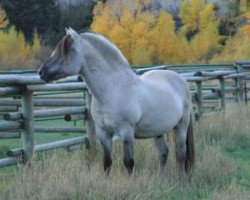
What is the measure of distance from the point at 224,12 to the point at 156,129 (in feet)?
226

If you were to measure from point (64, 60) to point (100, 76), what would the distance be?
0.43 metres

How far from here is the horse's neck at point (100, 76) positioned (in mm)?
6422

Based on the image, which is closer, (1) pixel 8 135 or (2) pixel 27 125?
(2) pixel 27 125

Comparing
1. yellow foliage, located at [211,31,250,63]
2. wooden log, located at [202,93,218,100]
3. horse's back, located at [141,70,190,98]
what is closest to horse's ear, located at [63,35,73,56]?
horse's back, located at [141,70,190,98]

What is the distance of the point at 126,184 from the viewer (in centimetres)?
573

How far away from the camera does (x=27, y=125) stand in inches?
277

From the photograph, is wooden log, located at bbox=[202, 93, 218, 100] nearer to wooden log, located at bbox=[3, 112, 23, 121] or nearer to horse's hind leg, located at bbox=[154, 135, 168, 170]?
horse's hind leg, located at bbox=[154, 135, 168, 170]

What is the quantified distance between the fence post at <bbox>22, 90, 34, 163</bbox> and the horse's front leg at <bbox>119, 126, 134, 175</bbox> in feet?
3.89

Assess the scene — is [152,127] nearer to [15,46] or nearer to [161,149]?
[161,149]

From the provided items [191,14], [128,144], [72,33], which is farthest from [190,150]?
[191,14]

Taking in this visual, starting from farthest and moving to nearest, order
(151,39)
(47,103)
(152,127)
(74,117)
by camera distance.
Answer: (151,39) → (74,117) → (47,103) → (152,127)

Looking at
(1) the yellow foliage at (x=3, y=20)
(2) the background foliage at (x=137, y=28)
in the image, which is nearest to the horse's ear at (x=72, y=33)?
(2) the background foliage at (x=137, y=28)

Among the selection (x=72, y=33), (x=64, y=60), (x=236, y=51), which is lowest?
(x=236, y=51)

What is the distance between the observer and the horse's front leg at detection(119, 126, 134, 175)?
634 centimetres
